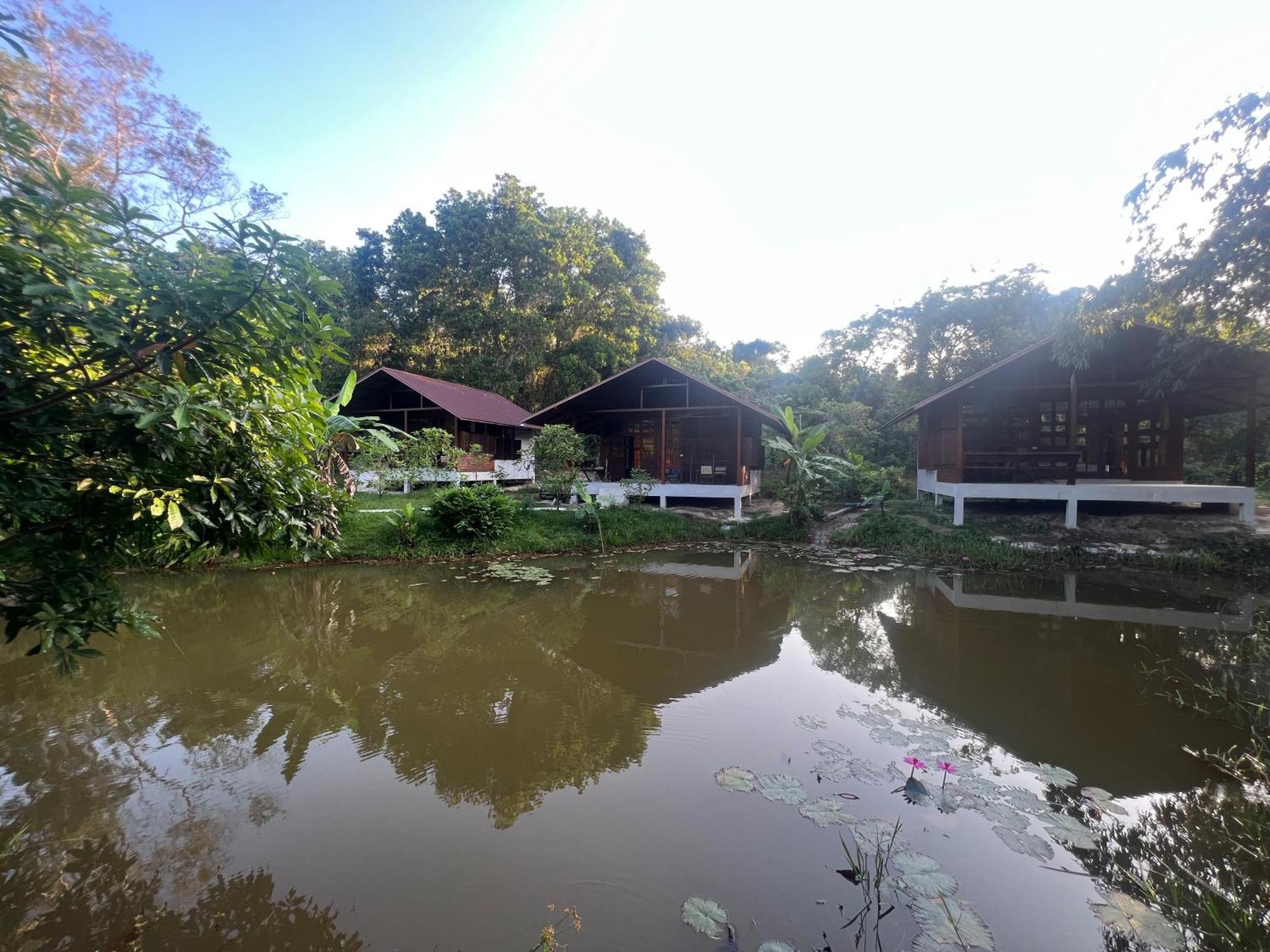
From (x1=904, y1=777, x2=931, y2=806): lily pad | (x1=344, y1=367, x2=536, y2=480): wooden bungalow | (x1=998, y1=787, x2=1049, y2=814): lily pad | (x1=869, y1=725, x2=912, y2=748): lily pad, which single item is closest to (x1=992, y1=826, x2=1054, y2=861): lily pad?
(x1=998, y1=787, x2=1049, y2=814): lily pad

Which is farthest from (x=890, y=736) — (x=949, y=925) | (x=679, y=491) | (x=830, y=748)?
(x=679, y=491)

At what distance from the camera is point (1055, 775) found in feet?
11.7

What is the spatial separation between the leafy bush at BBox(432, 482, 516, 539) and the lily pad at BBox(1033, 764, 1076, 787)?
33.1 ft

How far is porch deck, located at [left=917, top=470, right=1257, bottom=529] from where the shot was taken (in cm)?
1091

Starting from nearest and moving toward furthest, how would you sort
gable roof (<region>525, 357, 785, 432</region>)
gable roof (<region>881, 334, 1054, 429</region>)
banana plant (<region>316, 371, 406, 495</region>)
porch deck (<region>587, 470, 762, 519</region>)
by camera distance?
1. banana plant (<region>316, 371, 406, 495</region>)
2. gable roof (<region>881, 334, 1054, 429</region>)
3. gable roof (<region>525, 357, 785, 432</region>)
4. porch deck (<region>587, 470, 762, 519</region>)

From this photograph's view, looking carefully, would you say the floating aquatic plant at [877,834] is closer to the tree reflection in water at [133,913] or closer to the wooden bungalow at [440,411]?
the tree reflection in water at [133,913]

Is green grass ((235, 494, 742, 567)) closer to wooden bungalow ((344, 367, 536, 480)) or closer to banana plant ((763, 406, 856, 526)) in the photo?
banana plant ((763, 406, 856, 526))

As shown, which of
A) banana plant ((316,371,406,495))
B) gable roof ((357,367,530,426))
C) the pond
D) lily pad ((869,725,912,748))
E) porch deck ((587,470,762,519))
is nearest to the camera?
the pond

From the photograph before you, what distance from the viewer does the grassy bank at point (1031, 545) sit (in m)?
9.72

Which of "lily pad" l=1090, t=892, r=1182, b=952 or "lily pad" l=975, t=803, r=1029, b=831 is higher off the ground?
"lily pad" l=975, t=803, r=1029, b=831

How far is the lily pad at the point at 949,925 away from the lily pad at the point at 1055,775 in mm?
1563

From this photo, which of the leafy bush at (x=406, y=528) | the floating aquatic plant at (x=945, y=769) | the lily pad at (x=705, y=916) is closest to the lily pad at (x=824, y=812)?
the floating aquatic plant at (x=945, y=769)

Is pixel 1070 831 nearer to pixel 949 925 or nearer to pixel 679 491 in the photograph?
pixel 949 925

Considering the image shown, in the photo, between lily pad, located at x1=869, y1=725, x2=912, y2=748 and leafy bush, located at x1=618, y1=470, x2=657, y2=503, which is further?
leafy bush, located at x1=618, y1=470, x2=657, y2=503
